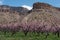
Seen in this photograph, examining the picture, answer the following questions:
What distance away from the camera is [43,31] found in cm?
2277

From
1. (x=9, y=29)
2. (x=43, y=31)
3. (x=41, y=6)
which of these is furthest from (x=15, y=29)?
(x=41, y=6)

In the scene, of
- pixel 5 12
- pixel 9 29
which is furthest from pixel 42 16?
pixel 5 12

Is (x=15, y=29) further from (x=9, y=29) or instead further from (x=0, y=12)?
(x=0, y=12)

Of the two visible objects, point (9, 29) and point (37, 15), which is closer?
point (9, 29)

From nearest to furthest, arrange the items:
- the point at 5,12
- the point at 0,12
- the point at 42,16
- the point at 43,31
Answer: the point at 43,31 < the point at 42,16 < the point at 0,12 < the point at 5,12

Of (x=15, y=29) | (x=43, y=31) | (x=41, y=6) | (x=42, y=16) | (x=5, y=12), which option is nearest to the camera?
(x=43, y=31)

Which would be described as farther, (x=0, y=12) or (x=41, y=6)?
(x=0, y=12)

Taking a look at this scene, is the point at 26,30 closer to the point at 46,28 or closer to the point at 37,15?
the point at 46,28

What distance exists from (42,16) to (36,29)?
955 inches

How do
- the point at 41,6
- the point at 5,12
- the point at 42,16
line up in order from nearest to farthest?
the point at 42,16, the point at 41,6, the point at 5,12

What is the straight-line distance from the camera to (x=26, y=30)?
23094 mm

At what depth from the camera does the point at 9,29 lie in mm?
26156


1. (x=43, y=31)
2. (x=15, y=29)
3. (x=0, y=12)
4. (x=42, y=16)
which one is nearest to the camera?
(x=43, y=31)

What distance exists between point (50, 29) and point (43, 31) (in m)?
0.72
